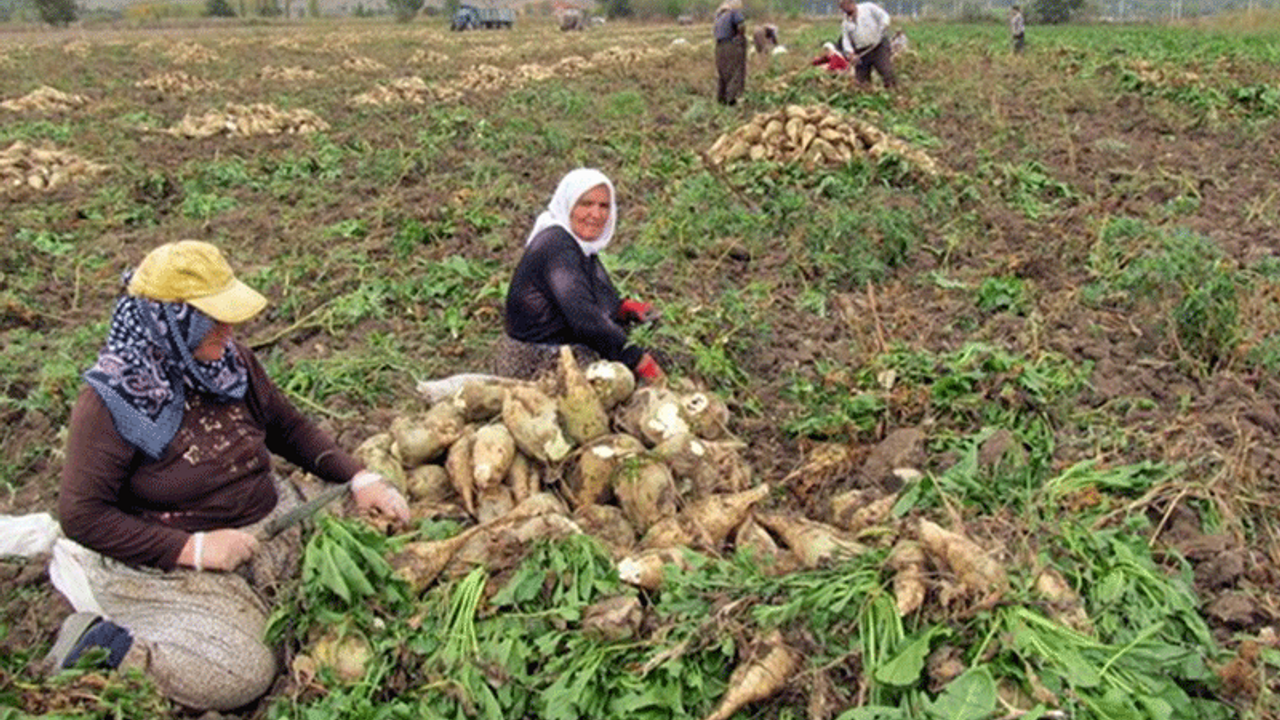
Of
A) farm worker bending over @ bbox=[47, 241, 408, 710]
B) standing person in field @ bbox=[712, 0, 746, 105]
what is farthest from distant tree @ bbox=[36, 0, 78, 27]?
farm worker bending over @ bbox=[47, 241, 408, 710]

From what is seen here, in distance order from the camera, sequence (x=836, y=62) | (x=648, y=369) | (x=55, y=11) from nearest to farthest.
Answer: (x=648, y=369), (x=836, y=62), (x=55, y=11)

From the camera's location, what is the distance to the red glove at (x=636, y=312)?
16.2 ft

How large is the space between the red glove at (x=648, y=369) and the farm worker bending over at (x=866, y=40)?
9341mm

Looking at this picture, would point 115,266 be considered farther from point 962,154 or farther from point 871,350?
point 962,154

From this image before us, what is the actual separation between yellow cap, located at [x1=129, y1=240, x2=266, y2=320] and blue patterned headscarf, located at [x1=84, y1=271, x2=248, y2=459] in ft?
0.11

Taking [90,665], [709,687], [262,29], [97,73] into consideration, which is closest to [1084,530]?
[709,687]

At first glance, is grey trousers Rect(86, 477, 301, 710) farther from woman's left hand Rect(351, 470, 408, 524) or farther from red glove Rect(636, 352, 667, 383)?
red glove Rect(636, 352, 667, 383)

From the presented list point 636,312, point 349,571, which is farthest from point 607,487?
point 636,312

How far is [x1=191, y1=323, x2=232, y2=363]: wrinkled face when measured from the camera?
116 inches

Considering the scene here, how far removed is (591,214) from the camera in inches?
184

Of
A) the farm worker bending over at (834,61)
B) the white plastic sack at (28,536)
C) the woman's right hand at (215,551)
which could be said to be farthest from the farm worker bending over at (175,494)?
the farm worker bending over at (834,61)

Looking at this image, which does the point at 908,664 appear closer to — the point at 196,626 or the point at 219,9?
the point at 196,626

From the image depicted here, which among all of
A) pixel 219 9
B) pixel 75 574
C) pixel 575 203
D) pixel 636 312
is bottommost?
pixel 75 574

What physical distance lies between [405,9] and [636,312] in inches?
2338
